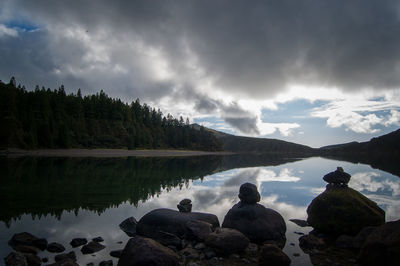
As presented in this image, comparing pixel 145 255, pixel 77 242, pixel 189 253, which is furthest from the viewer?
pixel 77 242

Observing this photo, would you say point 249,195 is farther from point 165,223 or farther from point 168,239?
point 168,239

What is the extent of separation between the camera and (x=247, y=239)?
11.8m

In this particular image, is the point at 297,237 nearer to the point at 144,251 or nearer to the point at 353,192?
the point at 353,192

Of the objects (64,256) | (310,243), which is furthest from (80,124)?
(310,243)

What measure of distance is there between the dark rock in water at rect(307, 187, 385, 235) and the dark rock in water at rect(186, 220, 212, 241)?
285 inches

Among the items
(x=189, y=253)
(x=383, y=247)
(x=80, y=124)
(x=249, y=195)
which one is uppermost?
(x=80, y=124)

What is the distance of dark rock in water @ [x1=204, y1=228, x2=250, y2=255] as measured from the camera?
35.9 ft

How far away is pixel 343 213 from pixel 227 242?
26.2ft

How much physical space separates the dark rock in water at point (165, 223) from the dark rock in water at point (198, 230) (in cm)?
34

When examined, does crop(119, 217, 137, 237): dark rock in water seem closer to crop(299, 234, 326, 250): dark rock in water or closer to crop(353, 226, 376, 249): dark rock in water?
crop(299, 234, 326, 250): dark rock in water

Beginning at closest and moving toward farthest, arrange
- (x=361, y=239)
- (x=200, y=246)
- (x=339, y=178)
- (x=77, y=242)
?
(x=200, y=246)
(x=77, y=242)
(x=361, y=239)
(x=339, y=178)

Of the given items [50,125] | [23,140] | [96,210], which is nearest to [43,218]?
[96,210]

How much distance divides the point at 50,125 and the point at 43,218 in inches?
4046

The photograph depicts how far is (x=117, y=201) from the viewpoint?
69.7ft
